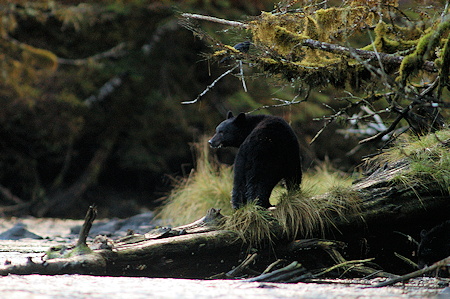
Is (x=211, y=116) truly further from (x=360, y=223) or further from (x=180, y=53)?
(x=360, y=223)

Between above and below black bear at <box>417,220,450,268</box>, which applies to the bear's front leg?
above

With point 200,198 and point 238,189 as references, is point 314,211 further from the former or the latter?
point 200,198

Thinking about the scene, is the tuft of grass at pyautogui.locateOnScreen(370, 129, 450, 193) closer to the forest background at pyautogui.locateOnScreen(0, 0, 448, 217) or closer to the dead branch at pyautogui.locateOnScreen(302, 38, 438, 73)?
the dead branch at pyautogui.locateOnScreen(302, 38, 438, 73)

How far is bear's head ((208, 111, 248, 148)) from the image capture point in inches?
209

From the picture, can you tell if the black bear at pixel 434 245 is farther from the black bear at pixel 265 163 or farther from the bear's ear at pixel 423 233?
the black bear at pixel 265 163

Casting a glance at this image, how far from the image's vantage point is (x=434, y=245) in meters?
4.33

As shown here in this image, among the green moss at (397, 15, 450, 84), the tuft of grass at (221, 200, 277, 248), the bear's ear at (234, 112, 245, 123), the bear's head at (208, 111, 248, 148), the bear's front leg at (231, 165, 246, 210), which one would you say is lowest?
the tuft of grass at (221, 200, 277, 248)

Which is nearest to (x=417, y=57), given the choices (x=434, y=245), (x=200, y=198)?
(x=434, y=245)

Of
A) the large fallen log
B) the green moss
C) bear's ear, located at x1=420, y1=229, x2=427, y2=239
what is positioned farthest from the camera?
bear's ear, located at x1=420, y1=229, x2=427, y2=239

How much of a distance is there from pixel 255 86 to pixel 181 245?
979 centimetres

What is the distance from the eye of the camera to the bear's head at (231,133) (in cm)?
531

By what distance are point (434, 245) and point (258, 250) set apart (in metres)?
1.50

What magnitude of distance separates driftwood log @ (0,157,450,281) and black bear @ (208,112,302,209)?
1.40 ft

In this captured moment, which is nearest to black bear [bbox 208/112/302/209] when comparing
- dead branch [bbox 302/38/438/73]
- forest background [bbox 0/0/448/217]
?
dead branch [bbox 302/38/438/73]
